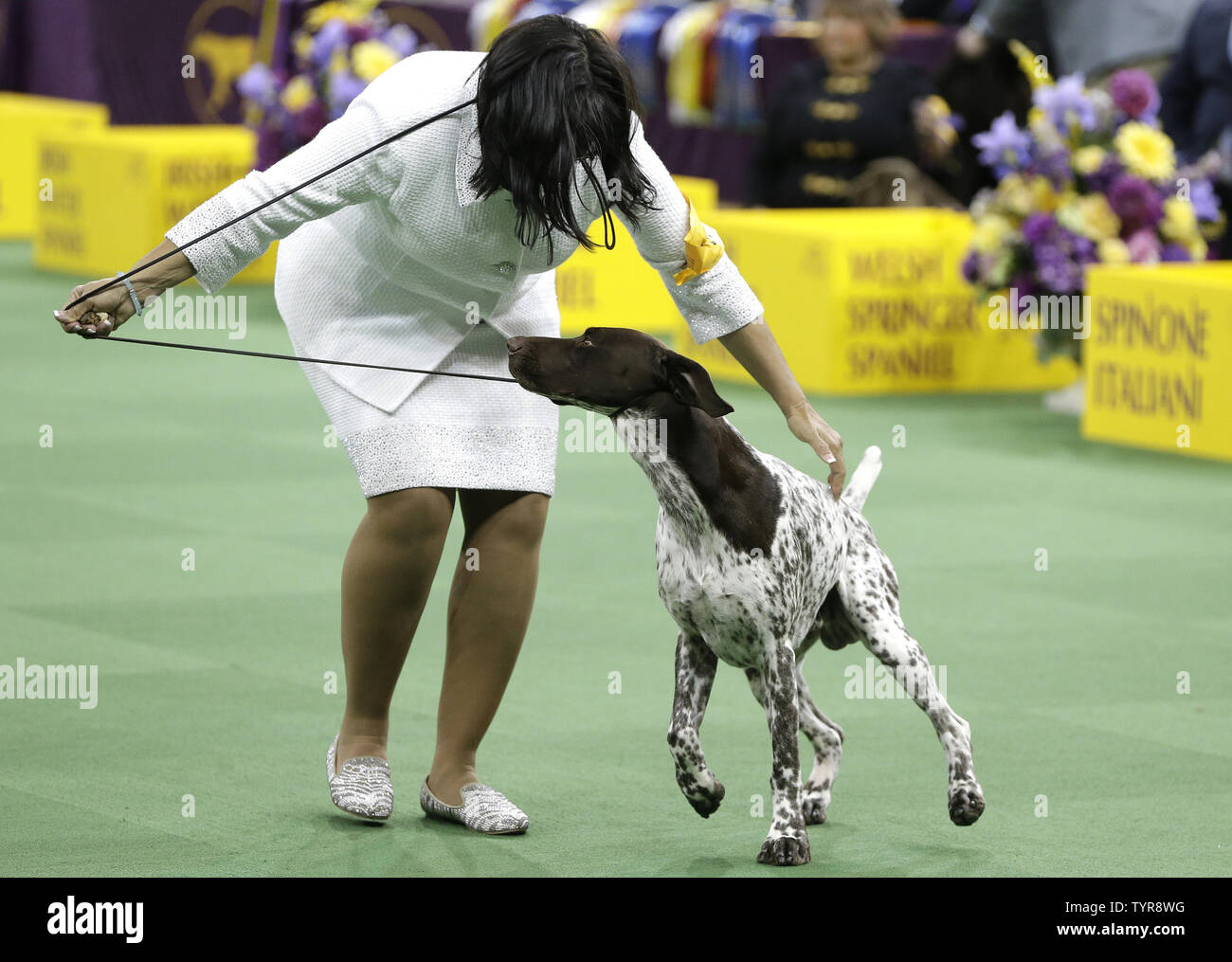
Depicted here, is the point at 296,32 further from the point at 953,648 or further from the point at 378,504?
the point at 378,504

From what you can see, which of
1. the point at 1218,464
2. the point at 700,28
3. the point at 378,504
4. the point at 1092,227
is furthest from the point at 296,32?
the point at 378,504

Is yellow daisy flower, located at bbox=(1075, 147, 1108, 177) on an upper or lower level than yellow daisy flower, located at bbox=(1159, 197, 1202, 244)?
upper

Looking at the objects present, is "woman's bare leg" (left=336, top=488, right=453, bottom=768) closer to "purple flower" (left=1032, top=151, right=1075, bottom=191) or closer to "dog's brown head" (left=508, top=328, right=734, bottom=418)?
"dog's brown head" (left=508, top=328, right=734, bottom=418)

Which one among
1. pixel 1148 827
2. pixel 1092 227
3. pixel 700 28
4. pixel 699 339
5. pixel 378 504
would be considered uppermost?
pixel 700 28

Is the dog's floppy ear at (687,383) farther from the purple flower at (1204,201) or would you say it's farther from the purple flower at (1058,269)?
the purple flower at (1204,201)

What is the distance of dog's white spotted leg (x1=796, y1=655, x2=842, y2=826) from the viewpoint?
4398 millimetres

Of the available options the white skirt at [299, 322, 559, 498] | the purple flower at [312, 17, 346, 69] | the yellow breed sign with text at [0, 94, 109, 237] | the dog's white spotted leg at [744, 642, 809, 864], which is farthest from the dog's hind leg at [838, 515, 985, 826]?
the yellow breed sign with text at [0, 94, 109, 237]

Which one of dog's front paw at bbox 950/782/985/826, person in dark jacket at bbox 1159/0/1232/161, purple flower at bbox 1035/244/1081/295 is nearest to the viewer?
dog's front paw at bbox 950/782/985/826

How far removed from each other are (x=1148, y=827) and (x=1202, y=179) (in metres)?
5.56

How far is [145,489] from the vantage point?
802 centimetres

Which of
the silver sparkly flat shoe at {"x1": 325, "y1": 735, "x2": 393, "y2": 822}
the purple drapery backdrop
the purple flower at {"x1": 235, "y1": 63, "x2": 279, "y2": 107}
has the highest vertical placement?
the purple drapery backdrop

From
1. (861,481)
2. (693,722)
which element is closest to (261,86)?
(861,481)

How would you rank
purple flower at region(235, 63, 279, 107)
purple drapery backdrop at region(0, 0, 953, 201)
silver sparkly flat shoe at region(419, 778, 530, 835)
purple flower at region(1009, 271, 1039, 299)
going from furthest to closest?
purple drapery backdrop at region(0, 0, 953, 201) < purple flower at region(235, 63, 279, 107) < purple flower at region(1009, 271, 1039, 299) < silver sparkly flat shoe at region(419, 778, 530, 835)

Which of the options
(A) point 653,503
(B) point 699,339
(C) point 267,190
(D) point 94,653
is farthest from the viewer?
(A) point 653,503
